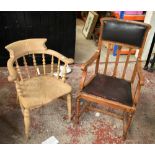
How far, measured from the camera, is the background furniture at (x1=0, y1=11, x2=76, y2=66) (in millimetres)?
2310

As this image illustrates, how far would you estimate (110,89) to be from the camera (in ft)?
5.48

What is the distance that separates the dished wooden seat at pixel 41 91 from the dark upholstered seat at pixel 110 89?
0.68 feet

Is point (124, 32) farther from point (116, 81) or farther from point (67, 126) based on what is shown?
point (67, 126)

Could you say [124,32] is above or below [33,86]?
above

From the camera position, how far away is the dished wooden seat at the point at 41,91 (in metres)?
1.54

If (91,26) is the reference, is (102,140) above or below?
below

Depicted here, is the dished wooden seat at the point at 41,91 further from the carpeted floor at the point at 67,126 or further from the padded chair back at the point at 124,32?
the padded chair back at the point at 124,32

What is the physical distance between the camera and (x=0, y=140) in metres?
1.68

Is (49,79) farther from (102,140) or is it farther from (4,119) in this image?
(102,140)

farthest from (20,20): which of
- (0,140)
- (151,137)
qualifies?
(151,137)

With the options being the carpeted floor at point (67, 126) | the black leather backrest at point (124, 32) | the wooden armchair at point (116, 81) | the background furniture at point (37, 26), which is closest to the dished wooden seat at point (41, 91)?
the wooden armchair at point (116, 81)

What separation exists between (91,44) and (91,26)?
34cm

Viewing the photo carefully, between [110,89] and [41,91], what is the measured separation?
0.59 m

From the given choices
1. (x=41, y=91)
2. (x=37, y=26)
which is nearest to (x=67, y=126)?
(x=41, y=91)
